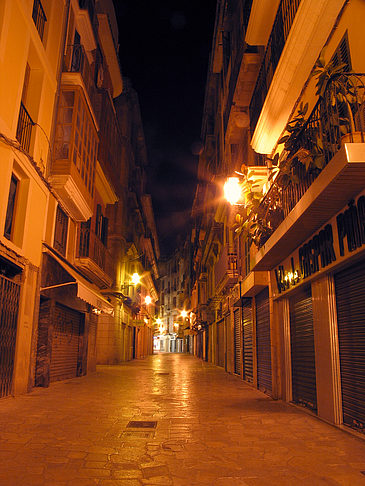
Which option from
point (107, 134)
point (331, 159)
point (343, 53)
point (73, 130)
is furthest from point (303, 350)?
point (107, 134)

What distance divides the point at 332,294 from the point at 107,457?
181 inches

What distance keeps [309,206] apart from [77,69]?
11.3 meters

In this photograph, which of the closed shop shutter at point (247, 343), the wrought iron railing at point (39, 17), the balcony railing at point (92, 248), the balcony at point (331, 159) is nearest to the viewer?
the balcony at point (331, 159)

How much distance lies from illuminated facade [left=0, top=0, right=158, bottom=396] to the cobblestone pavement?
258cm

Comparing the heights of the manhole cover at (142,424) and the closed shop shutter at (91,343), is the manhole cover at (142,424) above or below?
below

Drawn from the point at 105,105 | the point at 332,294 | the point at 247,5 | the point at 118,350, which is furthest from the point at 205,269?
the point at 332,294

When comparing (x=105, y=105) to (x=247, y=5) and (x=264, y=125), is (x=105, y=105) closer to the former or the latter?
(x=247, y=5)

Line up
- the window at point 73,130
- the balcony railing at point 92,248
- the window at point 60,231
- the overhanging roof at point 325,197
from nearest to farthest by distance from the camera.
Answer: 1. the overhanging roof at point 325,197
2. the window at point 73,130
3. the window at point 60,231
4. the balcony railing at point 92,248

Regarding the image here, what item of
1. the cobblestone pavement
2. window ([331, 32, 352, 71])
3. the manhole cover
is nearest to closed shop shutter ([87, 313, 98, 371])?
the cobblestone pavement

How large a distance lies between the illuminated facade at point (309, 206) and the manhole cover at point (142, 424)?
9.81ft

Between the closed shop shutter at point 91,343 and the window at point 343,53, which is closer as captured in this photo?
the window at point 343,53

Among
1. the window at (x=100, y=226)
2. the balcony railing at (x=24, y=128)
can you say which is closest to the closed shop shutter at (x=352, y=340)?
the balcony railing at (x=24, y=128)

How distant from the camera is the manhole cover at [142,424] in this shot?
6.50 metres

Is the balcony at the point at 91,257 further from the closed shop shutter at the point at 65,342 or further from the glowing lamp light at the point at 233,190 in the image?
the glowing lamp light at the point at 233,190
